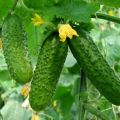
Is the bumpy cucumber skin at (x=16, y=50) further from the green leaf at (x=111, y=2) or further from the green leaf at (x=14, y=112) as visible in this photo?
the green leaf at (x=14, y=112)

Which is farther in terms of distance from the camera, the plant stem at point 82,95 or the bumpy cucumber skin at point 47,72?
the plant stem at point 82,95

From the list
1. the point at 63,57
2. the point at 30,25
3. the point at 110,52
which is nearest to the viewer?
the point at 63,57

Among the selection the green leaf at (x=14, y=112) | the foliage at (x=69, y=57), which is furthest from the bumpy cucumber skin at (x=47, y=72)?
the green leaf at (x=14, y=112)

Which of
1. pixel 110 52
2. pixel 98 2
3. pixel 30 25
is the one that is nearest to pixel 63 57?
pixel 98 2

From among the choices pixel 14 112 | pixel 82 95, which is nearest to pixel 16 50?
pixel 82 95

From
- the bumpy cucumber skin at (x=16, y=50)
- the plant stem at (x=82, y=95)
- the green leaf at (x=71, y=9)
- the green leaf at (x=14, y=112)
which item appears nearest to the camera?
the bumpy cucumber skin at (x=16, y=50)

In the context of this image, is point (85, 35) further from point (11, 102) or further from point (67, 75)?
point (67, 75)
